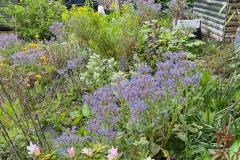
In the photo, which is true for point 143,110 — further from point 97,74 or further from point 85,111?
point 97,74

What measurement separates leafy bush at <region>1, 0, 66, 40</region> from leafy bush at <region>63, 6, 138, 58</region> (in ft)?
7.92

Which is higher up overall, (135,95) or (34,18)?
(135,95)

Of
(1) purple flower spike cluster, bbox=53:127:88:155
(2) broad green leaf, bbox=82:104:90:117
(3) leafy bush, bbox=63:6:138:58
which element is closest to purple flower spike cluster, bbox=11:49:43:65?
(3) leafy bush, bbox=63:6:138:58

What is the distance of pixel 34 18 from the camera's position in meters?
9.36

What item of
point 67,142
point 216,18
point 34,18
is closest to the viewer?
point 67,142

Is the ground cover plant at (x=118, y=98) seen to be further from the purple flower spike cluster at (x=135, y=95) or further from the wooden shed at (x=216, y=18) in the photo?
the wooden shed at (x=216, y=18)

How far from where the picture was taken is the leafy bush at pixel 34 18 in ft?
29.8

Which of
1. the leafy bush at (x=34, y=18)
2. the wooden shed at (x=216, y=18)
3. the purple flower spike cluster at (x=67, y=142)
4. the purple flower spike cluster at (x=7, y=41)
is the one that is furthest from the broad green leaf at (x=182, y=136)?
the leafy bush at (x=34, y=18)

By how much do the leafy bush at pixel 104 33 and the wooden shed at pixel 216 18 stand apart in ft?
6.10

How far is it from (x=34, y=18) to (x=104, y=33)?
3.86 m

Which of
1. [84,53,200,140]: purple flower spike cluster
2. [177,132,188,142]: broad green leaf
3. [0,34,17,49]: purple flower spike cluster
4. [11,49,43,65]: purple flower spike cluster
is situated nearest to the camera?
[84,53,200,140]: purple flower spike cluster

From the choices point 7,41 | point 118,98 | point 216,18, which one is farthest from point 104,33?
point 216,18

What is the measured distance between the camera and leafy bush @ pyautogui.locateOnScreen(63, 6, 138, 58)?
5.93 meters

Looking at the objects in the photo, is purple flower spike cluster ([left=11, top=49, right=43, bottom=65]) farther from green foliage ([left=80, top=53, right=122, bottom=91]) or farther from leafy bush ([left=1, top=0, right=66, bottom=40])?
leafy bush ([left=1, top=0, right=66, bottom=40])
